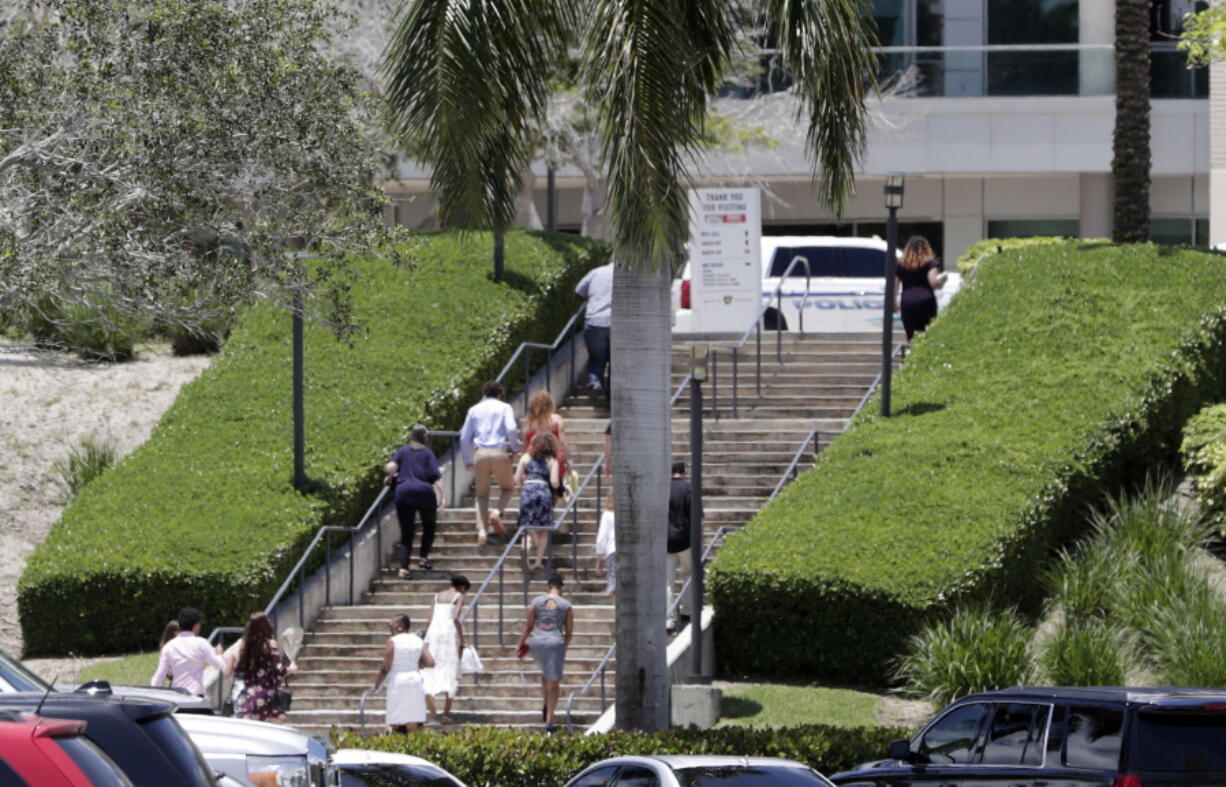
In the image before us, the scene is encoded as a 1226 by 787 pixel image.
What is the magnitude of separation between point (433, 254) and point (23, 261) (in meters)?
12.0

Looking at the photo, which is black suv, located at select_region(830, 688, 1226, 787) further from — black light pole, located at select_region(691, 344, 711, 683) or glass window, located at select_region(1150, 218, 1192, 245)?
glass window, located at select_region(1150, 218, 1192, 245)

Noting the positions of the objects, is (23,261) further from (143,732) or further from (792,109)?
(792,109)

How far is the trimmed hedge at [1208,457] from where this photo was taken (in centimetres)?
1955

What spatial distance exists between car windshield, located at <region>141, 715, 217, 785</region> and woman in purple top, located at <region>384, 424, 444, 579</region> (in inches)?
486

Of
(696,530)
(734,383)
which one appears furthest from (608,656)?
(734,383)

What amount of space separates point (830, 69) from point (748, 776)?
630 centimetres

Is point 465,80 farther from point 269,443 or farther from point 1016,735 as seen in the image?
point 269,443

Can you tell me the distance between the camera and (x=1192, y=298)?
2206 centimetres

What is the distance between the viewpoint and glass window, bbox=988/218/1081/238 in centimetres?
4294

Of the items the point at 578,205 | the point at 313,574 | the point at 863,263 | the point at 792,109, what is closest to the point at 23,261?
the point at 313,574

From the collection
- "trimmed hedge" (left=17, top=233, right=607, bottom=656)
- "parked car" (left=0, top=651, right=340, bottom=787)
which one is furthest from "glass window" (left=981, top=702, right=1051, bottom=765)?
"trimmed hedge" (left=17, top=233, right=607, bottom=656)

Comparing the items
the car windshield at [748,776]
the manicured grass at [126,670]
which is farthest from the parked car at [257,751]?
the manicured grass at [126,670]

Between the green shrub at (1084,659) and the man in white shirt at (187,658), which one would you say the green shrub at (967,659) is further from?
the man in white shirt at (187,658)

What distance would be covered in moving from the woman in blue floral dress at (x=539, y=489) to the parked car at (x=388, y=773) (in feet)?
28.7
